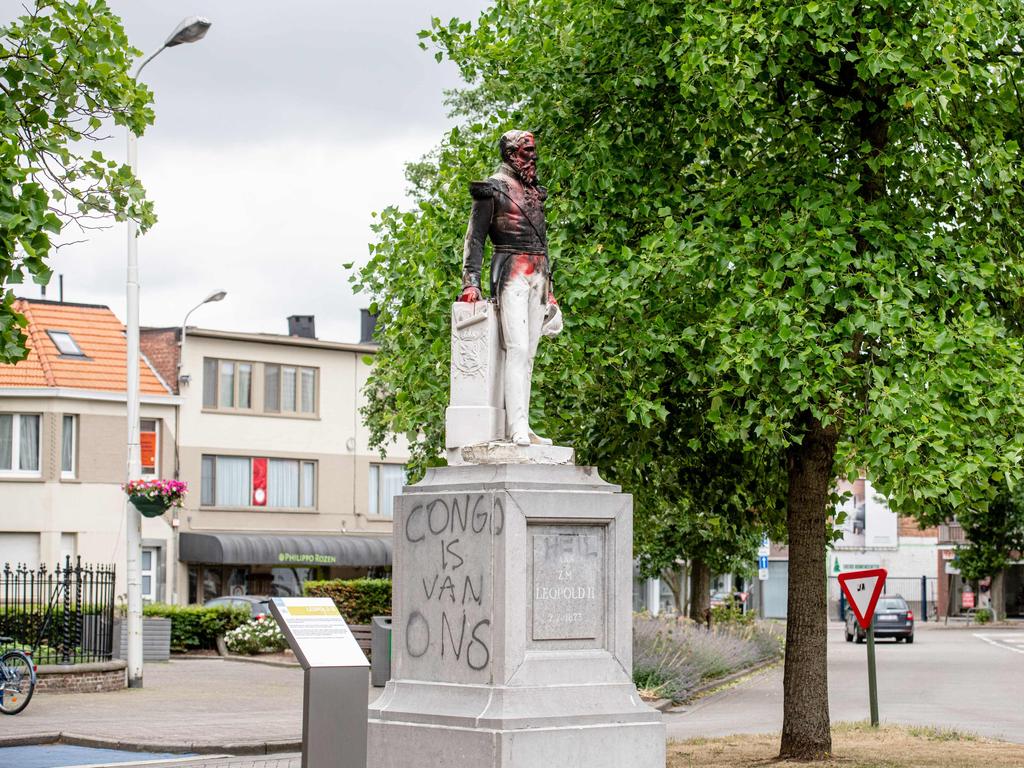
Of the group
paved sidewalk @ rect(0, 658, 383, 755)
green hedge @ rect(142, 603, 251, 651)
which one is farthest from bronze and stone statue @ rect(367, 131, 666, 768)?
green hedge @ rect(142, 603, 251, 651)

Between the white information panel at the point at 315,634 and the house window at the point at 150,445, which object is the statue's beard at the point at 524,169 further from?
the house window at the point at 150,445

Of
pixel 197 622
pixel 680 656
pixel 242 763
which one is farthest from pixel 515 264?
pixel 197 622

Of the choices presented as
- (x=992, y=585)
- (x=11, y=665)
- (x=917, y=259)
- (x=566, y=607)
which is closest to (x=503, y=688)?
(x=566, y=607)

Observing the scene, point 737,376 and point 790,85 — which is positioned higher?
point 790,85

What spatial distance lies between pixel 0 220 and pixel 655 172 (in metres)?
6.74

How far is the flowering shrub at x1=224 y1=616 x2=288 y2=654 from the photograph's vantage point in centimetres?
3603

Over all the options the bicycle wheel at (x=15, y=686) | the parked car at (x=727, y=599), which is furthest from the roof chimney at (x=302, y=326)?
the bicycle wheel at (x=15, y=686)

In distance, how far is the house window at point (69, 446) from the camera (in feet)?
150

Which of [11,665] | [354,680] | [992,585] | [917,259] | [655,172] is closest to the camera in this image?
[354,680]

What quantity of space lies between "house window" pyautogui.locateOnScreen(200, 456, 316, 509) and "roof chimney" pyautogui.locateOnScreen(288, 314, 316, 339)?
625cm

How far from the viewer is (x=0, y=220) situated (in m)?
10.6

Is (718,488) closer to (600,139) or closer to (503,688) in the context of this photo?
(600,139)

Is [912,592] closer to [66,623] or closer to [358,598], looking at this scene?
[358,598]

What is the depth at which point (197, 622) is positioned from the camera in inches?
1438
